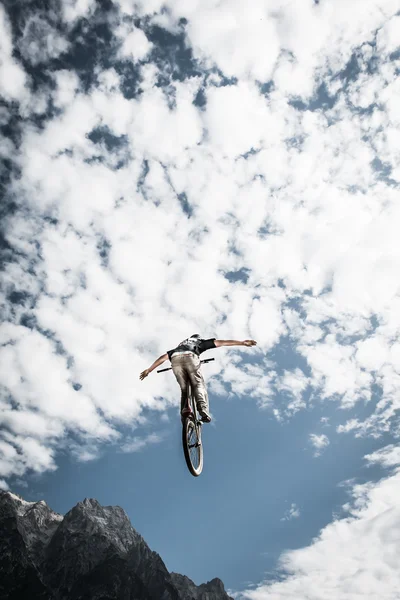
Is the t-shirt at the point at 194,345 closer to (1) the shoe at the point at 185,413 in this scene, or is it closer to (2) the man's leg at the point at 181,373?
(2) the man's leg at the point at 181,373

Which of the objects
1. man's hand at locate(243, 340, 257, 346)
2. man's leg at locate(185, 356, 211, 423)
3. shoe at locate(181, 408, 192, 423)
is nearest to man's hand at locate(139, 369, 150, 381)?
man's leg at locate(185, 356, 211, 423)

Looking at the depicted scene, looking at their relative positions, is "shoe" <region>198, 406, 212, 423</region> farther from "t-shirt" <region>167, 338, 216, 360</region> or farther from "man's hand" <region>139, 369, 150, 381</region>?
"man's hand" <region>139, 369, 150, 381</region>

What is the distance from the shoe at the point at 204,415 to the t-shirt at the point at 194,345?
156 centimetres

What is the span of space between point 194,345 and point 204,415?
200 cm

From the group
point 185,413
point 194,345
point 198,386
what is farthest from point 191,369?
point 185,413

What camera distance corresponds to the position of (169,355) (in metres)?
11.3

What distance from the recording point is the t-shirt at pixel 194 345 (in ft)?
36.6

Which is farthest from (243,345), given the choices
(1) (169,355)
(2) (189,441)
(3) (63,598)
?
(3) (63,598)

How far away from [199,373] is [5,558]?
8717 inches

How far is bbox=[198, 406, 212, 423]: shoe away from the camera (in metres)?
10.9

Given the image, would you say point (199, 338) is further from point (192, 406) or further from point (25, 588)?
point (25, 588)

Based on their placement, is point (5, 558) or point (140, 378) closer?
point (140, 378)

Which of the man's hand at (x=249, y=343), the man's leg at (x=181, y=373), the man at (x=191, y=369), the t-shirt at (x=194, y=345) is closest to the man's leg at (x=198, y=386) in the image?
the man at (x=191, y=369)

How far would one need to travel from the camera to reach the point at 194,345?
11.3 meters
